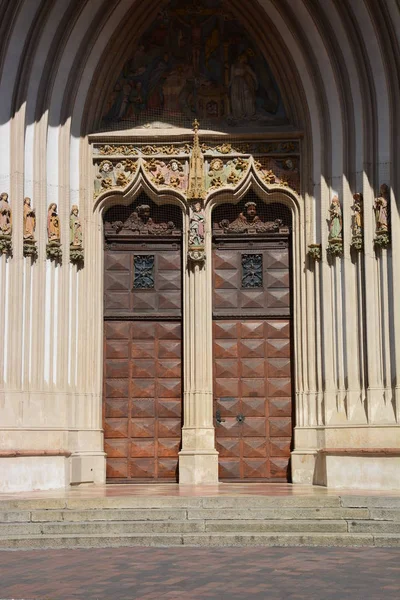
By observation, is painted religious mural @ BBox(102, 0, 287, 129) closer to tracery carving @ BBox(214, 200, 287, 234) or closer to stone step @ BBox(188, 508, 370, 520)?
tracery carving @ BBox(214, 200, 287, 234)

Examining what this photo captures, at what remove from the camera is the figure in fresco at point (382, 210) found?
1577 centimetres

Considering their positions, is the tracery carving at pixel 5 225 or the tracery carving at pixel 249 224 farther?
the tracery carving at pixel 249 224

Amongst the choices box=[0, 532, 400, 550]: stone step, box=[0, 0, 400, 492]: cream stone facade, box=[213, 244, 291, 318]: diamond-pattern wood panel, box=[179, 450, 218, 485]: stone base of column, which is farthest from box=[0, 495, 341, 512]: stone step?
box=[213, 244, 291, 318]: diamond-pattern wood panel

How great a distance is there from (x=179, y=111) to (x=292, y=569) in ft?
34.4

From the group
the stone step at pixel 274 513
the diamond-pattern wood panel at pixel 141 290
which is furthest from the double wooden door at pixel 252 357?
the stone step at pixel 274 513

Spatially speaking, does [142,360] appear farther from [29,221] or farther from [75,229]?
[29,221]

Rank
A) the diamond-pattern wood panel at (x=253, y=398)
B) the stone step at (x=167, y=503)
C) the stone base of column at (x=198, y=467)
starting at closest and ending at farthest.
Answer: the stone step at (x=167, y=503)
the stone base of column at (x=198, y=467)
the diamond-pattern wood panel at (x=253, y=398)

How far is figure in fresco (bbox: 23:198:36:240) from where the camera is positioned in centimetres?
1598

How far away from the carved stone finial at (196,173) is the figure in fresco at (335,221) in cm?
225

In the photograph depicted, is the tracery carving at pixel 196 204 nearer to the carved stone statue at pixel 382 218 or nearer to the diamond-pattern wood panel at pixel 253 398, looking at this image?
the diamond-pattern wood panel at pixel 253 398

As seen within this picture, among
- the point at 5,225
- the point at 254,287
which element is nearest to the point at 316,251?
the point at 254,287

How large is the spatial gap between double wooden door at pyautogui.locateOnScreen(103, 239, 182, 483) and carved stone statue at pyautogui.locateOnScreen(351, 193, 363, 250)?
306 cm

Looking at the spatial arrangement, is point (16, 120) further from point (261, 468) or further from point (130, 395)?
point (261, 468)

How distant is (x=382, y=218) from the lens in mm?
15797
